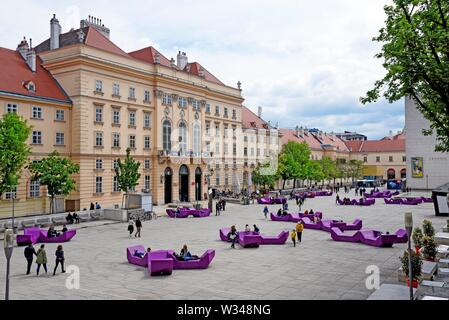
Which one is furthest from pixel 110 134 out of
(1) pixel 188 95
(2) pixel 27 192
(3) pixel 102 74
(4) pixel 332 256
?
(4) pixel 332 256

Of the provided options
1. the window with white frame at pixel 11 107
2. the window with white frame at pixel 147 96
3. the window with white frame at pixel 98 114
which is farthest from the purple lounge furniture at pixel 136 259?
the window with white frame at pixel 147 96

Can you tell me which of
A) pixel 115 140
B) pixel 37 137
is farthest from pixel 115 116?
pixel 37 137

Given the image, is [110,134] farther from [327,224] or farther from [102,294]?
[102,294]

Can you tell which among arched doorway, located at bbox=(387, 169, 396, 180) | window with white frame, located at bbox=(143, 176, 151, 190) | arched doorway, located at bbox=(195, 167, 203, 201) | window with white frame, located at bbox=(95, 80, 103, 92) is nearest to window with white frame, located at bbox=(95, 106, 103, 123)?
window with white frame, located at bbox=(95, 80, 103, 92)

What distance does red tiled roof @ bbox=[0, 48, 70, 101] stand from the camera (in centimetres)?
3984

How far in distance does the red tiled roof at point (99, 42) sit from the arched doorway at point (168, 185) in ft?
52.4

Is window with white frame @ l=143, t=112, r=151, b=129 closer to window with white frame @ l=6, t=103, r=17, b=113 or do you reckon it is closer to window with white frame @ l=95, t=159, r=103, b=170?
window with white frame @ l=95, t=159, r=103, b=170

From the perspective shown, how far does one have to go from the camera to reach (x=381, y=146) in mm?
125625

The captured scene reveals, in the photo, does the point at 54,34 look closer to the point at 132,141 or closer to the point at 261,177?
the point at 132,141

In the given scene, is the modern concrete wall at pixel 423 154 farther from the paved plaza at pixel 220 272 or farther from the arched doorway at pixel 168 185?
the paved plaza at pixel 220 272

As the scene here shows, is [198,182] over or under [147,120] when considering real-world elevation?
under

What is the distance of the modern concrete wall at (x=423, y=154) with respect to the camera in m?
68.7

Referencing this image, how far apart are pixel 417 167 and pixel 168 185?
43.3 metres

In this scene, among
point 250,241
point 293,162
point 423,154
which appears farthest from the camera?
point 293,162
